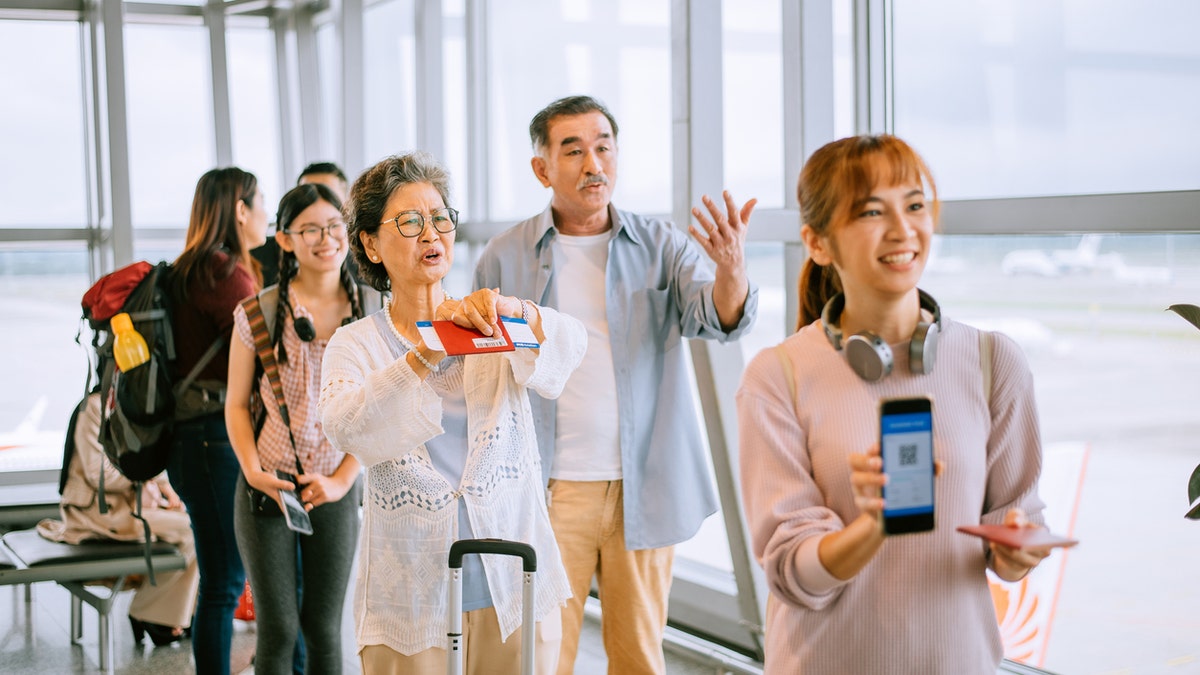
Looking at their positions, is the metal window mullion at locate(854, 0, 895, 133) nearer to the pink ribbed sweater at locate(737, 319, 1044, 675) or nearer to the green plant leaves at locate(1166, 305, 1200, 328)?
the green plant leaves at locate(1166, 305, 1200, 328)

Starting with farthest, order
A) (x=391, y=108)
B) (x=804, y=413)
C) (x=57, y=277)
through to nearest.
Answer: (x=57, y=277), (x=391, y=108), (x=804, y=413)

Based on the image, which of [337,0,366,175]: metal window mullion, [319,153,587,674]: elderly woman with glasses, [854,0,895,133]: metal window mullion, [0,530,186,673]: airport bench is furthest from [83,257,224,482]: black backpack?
[337,0,366,175]: metal window mullion

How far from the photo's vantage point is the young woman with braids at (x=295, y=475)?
293cm

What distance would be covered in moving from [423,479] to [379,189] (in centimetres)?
60

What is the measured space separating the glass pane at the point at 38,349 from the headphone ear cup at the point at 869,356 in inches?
257

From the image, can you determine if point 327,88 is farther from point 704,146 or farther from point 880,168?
point 880,168

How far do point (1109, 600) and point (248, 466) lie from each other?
2.31 m

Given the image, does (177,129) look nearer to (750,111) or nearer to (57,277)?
(57,277)

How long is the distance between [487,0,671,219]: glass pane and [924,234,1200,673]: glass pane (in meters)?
1.70

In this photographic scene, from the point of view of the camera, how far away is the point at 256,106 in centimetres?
727

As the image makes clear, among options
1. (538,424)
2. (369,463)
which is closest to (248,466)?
(538,424)

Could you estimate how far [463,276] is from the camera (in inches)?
238

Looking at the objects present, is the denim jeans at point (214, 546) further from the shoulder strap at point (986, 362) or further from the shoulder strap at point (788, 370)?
the shoulder strap at point (986, 362)

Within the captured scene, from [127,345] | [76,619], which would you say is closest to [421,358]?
[127,345]
